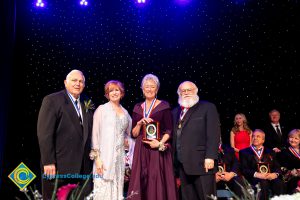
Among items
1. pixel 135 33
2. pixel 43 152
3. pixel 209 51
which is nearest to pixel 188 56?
pixel 209 51

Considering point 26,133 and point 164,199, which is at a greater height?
point 26,133

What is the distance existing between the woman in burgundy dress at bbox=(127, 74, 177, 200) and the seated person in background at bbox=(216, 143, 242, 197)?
5.20 feet

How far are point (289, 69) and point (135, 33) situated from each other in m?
3.27

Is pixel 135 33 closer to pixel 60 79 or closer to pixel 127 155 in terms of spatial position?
pixel 60 79

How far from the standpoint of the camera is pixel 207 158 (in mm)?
4133

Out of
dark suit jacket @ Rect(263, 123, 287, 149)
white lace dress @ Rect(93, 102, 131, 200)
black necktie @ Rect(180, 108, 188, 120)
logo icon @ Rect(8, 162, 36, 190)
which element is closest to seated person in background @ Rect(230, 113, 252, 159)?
dark suit jacket @ Rect(263, 123, 287, 149)

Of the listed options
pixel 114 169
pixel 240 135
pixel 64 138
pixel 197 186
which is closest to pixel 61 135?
pixel 64 138

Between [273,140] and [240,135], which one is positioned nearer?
[240,135]

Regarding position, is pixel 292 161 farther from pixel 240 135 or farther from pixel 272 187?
pixel 240 135

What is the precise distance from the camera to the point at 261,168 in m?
5.44

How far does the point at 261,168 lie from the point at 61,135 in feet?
10.0

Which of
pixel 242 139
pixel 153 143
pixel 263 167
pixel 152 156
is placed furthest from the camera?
pixel 242 139

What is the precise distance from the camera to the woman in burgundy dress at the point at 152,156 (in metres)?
4.10

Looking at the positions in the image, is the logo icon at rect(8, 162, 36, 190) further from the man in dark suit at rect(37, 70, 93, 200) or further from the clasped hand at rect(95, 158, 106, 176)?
the clasped hand at rect(95, 158, 106, 176)
